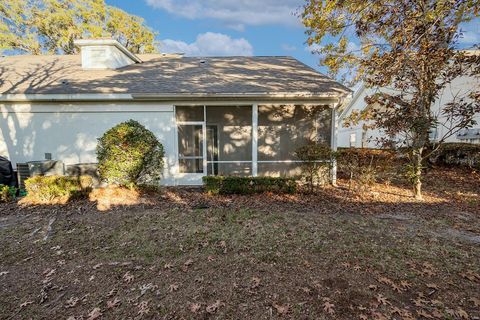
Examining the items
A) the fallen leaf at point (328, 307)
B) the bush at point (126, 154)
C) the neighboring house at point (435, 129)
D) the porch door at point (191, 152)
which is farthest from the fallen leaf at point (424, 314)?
A: the porch door at point (191, 152)

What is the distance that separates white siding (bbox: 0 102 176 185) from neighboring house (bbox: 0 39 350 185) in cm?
3

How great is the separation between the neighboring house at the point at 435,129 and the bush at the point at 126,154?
6.63 m

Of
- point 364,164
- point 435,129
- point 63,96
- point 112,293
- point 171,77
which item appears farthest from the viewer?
point 435,129

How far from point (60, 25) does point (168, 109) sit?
19.3 meters

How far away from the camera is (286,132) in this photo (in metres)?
10.6

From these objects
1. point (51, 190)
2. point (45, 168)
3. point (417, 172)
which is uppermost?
point (45, 168)

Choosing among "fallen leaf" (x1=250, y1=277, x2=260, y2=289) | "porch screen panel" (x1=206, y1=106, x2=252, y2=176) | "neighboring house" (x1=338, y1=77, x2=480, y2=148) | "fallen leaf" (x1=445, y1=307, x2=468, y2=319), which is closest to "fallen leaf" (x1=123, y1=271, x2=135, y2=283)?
"fallen leaf" (x1=250, y1=277, x2=260, y2=289)

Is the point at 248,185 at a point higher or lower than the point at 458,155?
lower

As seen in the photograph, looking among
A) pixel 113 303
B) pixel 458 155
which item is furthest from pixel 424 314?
pixel 458 155

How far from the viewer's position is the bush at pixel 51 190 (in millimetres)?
6434

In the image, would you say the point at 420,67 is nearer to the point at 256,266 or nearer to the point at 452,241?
the point at 452,241

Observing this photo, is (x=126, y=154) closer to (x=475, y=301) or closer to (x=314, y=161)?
(x=314, y=161)

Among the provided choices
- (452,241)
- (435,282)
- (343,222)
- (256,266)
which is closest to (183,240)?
(256,266)

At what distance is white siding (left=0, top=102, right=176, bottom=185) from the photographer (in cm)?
845
